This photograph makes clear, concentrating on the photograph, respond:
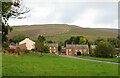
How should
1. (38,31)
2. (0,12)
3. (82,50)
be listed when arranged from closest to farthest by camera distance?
(0,12), (82,50), (38,31)

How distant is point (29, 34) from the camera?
499 ft

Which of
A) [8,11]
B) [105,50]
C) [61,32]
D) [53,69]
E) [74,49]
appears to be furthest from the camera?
[61,32]

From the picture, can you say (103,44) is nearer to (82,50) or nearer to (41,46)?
(41,46)

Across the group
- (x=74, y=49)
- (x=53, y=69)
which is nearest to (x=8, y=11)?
(x=53, y=69)

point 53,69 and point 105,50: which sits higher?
point 53,69

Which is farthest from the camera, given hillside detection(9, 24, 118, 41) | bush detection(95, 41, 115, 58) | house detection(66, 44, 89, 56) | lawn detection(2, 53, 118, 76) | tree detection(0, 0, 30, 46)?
hillside detection(9, 24, 118, 41)

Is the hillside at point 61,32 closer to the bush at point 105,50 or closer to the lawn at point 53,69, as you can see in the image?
the bush at point 105,50

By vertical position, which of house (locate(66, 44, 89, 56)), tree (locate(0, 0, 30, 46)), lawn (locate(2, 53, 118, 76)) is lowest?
house (locate(66, 44, 89, 56))

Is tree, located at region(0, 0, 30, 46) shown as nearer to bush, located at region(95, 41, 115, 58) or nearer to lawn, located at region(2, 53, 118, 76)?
lawn, located at region(2, 53, 118, 76)

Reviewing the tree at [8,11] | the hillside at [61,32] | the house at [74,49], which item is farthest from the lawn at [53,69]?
the hillside at [61,32]

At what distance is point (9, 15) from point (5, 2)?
30.9 inches

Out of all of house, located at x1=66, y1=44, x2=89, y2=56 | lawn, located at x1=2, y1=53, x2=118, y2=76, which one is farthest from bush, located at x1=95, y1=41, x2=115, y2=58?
lawn, located at x1=2, y1=53, x2=118, y2=76

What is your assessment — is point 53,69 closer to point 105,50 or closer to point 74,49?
point 105,50

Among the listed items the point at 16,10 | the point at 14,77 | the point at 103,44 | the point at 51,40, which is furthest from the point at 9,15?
the point at 51,40
